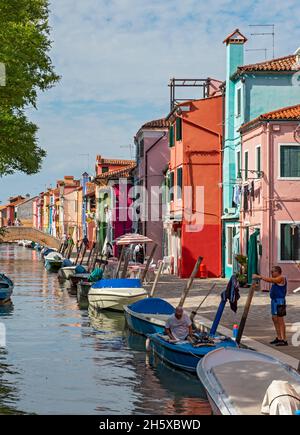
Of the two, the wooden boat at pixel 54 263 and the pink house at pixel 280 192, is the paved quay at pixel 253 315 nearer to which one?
the pink house at pixel 280 192

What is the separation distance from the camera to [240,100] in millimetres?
38219

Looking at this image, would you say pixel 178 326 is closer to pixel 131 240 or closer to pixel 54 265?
pixel 131 240

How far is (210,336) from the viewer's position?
19.2 metres

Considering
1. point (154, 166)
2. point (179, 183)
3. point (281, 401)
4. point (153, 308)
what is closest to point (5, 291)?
point (153, 308)

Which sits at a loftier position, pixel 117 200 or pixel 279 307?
pixel 117 200

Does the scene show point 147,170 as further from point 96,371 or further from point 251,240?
point 96,371

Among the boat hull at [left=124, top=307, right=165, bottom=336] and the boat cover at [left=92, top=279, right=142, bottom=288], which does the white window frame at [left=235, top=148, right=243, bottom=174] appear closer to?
the boat cover at [left=92, top=279, right=142, bottom=288]

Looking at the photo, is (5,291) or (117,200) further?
(117,200)

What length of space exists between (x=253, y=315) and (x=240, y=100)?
1530 centimetres

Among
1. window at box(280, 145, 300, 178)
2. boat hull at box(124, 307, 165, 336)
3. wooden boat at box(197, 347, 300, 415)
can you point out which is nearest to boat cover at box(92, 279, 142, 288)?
boat hull at box(124, 307, 165, 336)

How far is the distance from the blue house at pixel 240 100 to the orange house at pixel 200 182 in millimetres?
816

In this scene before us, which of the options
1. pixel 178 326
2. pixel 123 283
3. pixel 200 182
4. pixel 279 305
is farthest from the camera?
pixel 200 182

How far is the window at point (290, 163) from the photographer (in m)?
33.3
